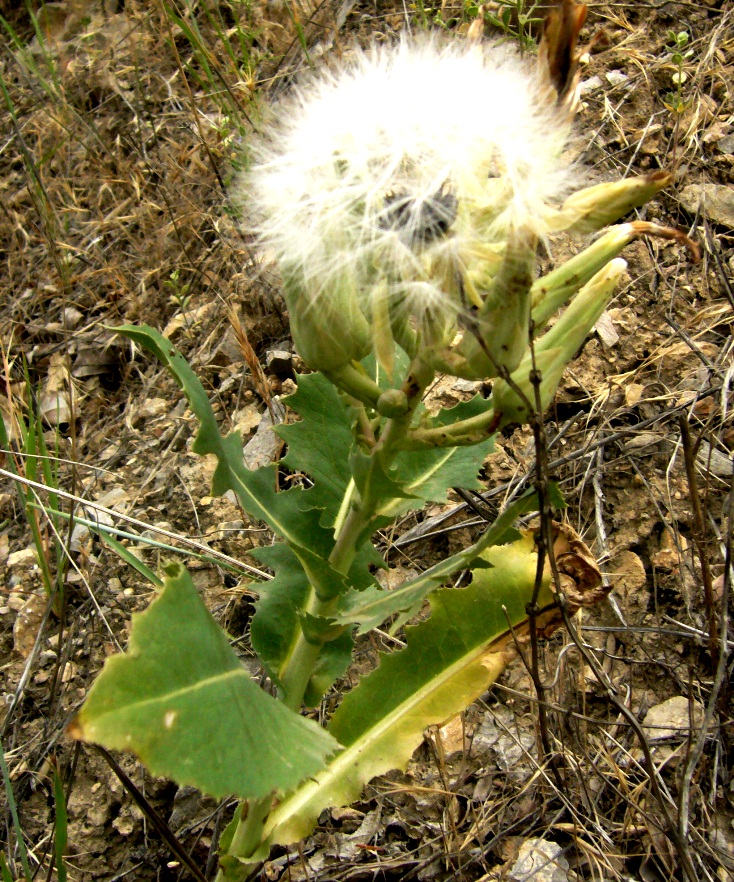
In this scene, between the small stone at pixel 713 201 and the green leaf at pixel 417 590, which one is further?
the small stone at pixel 713 201

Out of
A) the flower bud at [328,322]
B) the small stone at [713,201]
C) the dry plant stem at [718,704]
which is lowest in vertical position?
the dry plant stem at [718,704]

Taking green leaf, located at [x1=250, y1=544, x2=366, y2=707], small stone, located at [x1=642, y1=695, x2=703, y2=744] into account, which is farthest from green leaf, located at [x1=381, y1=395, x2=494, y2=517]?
small stone, located at [x1=642, y1=695, x2=703, y2=744]

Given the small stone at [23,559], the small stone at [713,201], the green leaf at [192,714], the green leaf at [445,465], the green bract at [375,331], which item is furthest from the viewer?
the small stone at [713,201]

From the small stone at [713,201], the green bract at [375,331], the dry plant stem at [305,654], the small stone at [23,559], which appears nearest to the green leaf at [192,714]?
the green bract at [375,331]

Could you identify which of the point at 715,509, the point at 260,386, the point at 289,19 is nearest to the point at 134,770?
the point at 260,386

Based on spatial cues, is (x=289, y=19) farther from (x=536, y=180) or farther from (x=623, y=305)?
(x=536, y=180)

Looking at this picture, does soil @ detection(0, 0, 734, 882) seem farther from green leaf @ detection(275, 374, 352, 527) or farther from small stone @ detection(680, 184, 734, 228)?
green leaf @ detection(275, 374, 352, 527)

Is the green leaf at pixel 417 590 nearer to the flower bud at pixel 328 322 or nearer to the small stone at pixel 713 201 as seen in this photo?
the flower bud at pixel 328 322

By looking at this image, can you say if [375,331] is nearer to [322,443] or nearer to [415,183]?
[415,183]
